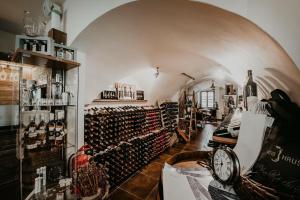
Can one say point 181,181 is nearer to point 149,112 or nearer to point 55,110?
point 55,110

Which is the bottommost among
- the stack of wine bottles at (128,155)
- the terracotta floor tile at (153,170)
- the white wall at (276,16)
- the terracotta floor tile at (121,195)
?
the terracotta floor tile at (121,195)

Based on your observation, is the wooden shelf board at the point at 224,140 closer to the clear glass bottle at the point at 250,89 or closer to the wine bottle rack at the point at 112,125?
the clear glass bottle at the point at 250,89

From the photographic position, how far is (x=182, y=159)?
160cm

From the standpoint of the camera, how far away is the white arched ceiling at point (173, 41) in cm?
118

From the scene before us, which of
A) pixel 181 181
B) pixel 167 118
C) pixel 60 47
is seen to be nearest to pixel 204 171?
pixel 181 181

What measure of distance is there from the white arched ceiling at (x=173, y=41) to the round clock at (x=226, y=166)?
0.63 metres

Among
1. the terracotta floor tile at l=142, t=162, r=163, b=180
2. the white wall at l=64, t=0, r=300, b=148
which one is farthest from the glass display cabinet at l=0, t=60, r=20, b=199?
the terracotta floor tile at l=142, t=162, r=163, b=180

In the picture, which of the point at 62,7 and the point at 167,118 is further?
the point at 167,118

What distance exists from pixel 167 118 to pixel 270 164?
5.17 metres

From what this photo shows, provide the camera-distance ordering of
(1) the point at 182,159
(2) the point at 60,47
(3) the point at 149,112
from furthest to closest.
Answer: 1. (3) the point at 149,112
2. (2) the point at 60,47
3. (1) the point at 182,159

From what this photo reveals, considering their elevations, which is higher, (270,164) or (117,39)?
(117,39)

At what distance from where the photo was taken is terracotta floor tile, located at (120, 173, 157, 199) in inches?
134

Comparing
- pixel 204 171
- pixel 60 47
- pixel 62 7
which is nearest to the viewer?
pixel 204 171

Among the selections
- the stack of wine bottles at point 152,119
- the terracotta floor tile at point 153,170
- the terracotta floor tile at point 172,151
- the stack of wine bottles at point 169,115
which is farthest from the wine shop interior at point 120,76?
the stack of wine bottles at point 169,115
